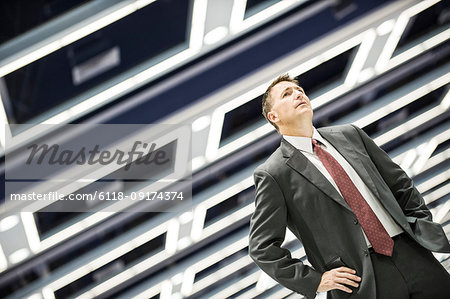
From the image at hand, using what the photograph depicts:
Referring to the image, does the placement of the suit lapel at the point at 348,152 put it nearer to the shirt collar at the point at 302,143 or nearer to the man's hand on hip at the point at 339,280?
the shirt collar at the point at 302,143

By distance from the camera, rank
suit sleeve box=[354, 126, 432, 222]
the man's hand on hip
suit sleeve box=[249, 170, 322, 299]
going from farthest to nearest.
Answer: suit sleeve box=[354, 126, 432, 222], suit sleeve box=[249, 170, 322, 299], the man's hand on hip

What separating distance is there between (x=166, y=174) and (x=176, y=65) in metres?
1.47

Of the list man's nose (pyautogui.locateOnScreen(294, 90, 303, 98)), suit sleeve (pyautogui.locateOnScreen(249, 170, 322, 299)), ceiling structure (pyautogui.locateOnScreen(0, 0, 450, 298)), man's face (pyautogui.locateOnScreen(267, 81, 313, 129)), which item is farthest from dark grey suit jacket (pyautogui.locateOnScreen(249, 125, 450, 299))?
ceiling structure (pyautogui.locateOnScreen(0, 0, 450, 298))

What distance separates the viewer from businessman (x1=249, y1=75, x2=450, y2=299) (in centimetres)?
223

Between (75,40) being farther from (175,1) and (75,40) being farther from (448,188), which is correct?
(448,188)

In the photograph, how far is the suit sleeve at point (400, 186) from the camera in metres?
2.49

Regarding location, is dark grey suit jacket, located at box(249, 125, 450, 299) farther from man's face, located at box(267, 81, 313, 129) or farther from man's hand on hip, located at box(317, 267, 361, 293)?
man's face, located at box(267, 81, 313, 129)

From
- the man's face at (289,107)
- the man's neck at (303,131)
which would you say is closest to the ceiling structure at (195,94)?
the man's face at (289,107)

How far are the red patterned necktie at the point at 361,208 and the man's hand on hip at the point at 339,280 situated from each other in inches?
6.7

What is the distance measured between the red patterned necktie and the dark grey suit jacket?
44 millimetres

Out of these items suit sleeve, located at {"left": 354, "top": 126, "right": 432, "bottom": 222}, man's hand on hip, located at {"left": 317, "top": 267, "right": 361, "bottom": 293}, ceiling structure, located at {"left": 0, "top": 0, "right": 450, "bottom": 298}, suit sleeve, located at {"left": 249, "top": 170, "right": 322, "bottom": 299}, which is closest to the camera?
man's hand on hip, located at {"left": 317, "top": 267, "right": 361, "bottom": 293}

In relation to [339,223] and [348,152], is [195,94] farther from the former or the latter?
[339,223]

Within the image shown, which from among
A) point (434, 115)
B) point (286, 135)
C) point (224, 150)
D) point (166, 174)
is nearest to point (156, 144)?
point (166, 174)

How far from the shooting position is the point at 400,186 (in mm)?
2572
